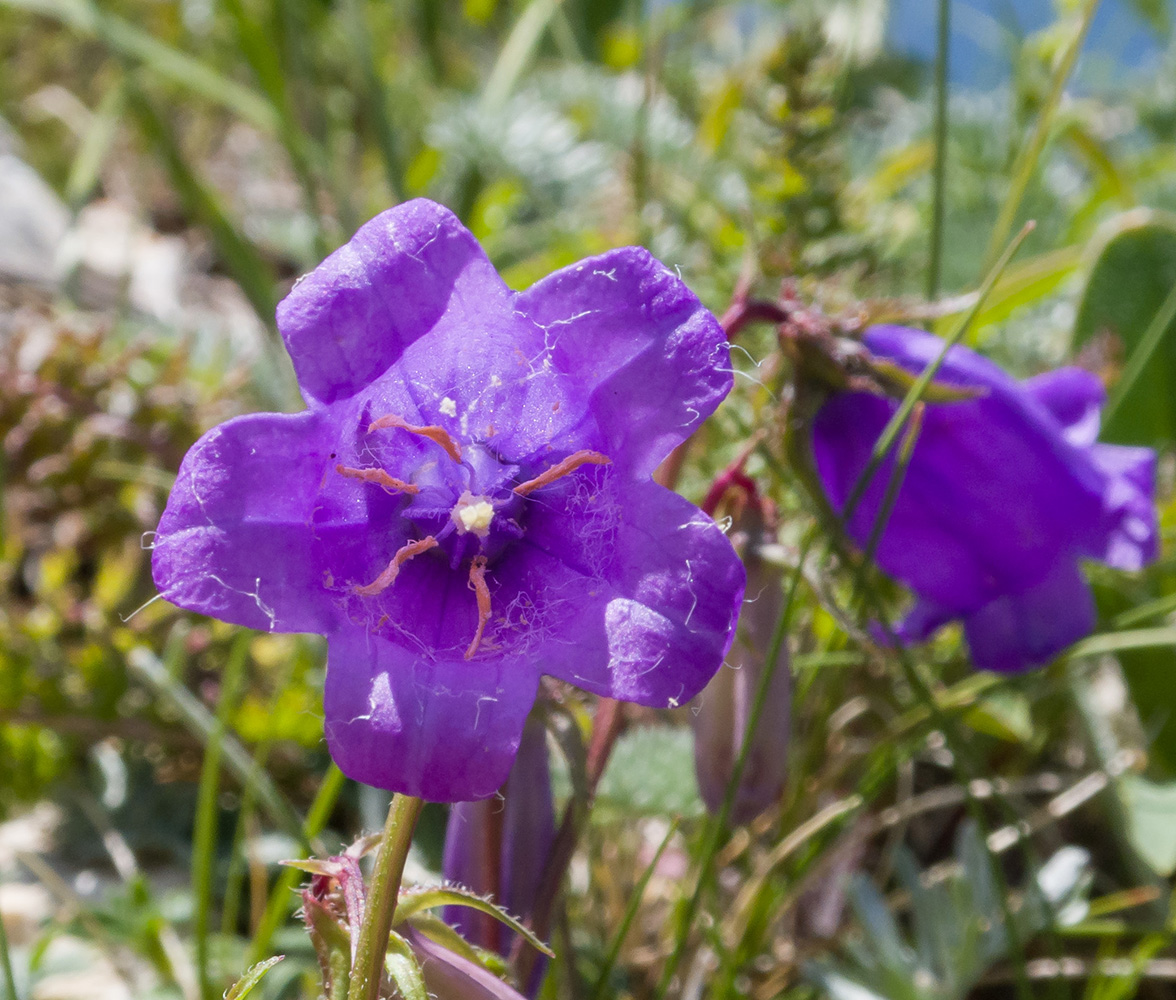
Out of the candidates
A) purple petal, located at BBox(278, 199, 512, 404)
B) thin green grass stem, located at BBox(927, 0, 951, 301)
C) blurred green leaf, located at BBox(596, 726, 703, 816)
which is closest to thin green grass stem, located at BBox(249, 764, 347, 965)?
blurred green leaf, located at BBox(596, 726, 703, 816)

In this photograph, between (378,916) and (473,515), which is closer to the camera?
(378,916)

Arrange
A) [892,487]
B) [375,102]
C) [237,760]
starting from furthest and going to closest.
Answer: [375,102], [237,760], [892,487]

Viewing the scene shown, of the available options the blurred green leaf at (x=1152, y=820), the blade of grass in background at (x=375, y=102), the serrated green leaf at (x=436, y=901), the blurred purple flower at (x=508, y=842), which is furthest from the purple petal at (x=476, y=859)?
the blade of grass in background at (x=375, y=102)

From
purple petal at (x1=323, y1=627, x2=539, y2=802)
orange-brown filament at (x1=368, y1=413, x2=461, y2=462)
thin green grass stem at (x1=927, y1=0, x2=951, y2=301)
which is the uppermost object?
thin green grass stem at (x1=927, y1=0, x2=951, y2=301)

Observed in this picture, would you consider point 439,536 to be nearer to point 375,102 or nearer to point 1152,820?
point 1152,820

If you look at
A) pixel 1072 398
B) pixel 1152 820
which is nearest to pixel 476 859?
pixel 1072 398

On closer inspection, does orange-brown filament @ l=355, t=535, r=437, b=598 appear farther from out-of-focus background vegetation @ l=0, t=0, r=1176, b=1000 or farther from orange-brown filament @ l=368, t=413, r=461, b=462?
out-of-focus background vegetation @ l=0, t=0, r=1176, b=1000
